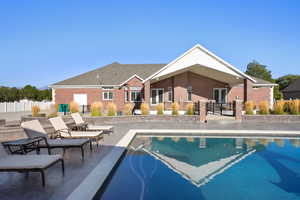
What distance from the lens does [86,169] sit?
5.27m

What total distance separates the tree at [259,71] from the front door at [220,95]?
2048 inches

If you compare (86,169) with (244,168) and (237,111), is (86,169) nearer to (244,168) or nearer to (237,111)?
(244,168)

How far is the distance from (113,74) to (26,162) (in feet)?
81.6

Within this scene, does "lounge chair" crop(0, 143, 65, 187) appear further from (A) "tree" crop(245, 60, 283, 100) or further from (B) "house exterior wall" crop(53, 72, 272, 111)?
(A) "tree" crop(245, 60, 283, 100)

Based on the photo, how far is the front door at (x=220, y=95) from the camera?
24.1m

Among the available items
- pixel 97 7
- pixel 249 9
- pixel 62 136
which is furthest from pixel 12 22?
pixel 249 9

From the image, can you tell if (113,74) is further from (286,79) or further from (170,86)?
(286,79)

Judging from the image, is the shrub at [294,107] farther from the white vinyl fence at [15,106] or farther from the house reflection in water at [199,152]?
the white vinyl fence at [15,106]

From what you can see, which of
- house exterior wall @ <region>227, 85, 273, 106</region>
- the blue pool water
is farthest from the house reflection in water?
house exterior wall @ <region>227, 85, 273, 106</region>

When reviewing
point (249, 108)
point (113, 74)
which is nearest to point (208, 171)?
point (249, 108)

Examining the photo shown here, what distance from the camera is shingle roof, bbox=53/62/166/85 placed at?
87.6ft

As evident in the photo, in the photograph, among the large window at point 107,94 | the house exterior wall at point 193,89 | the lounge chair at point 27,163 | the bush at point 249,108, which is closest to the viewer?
the lounge chair at point 27,163

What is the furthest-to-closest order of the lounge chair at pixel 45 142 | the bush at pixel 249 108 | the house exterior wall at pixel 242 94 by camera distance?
1. the house exterior wall at pixel 242 94
2. the bush at pixel 249 108
3. the lounge chair at pixel 45 142

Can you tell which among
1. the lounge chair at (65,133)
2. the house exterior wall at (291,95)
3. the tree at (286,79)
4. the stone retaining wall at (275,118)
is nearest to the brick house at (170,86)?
the stone retaining wall at (275,118)
